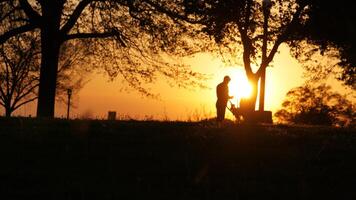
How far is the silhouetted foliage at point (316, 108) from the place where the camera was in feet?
162

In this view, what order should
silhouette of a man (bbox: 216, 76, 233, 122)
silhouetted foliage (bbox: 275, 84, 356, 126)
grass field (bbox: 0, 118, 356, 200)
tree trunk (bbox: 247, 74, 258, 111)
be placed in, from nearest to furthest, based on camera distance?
grass field (bbox: 0, 118, 356, 200) → silhouette of a man (bbox: 216, 76, 233, 122) → tree trunk (bbox: 247, 74, 258, 111) → silhouetted foliage (bbox: 275, 84, 356, 126)

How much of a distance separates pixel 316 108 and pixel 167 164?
133 feet

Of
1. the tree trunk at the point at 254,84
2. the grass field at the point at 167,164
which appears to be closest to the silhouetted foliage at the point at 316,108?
the tree trunk at the point at 254,84

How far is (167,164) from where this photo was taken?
12.1 m

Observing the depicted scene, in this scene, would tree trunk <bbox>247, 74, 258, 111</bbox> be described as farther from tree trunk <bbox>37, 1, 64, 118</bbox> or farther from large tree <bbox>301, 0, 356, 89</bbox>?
tree trunk <bbox>37, 1, 64, 118</bbox>

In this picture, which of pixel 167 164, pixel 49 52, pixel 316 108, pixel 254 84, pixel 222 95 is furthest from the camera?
pixel 316 108

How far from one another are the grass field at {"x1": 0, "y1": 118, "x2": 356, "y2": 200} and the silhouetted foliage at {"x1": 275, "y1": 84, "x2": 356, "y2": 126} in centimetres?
3465

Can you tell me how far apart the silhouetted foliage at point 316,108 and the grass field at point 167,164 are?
1364 inches

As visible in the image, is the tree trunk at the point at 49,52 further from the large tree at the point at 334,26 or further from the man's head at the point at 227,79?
the large tree at the point at 334,26

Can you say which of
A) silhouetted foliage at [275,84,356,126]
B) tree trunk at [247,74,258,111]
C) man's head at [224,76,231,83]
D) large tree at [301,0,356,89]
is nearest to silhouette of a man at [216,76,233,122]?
man's head at [224,76,231,83]

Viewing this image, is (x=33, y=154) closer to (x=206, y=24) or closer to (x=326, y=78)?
(x=206, y=24)

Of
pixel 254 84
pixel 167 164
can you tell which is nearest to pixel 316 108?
pixel 254 84

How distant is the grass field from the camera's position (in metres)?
10.6

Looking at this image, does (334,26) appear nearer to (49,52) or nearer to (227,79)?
(227,79)
